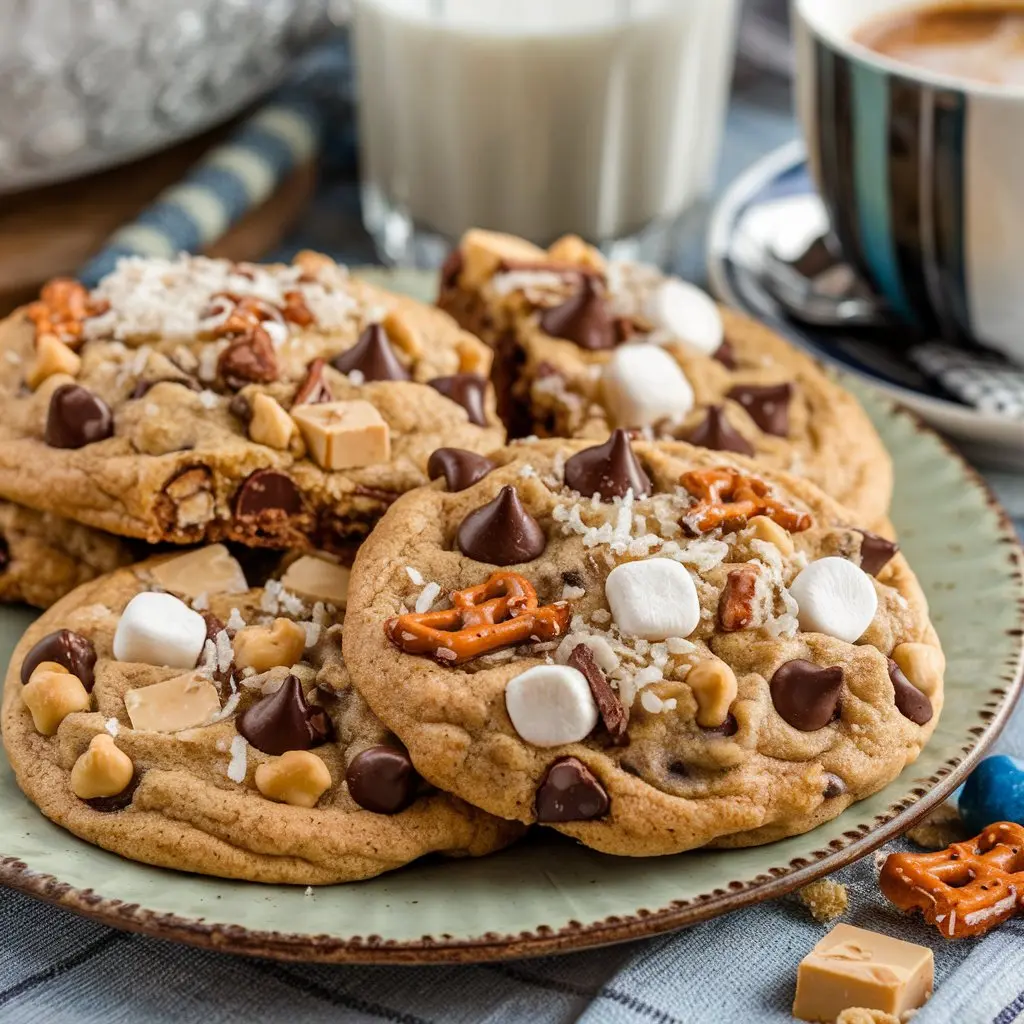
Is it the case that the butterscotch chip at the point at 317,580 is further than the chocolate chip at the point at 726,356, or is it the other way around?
the chocolate chip at the point at 726,356

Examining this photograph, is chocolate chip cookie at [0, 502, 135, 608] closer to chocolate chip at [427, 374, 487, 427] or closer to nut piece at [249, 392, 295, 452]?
nut piece at [249, 392, 295, 452]

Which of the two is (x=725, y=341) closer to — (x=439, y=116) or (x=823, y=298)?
(x=823, y=298)

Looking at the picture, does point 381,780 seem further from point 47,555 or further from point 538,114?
point 538,114

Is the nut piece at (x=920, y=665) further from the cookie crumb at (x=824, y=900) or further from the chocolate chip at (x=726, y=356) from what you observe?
the chocolate chip at (x=726, y=356)

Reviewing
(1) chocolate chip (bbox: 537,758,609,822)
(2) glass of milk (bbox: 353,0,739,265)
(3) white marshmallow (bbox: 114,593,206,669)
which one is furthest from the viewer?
(2) glass of milk (bbox: 353,0,739,265)

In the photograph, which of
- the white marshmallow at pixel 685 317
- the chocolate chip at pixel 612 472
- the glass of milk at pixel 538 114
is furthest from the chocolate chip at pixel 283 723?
the glass of milk at pixel 538 114

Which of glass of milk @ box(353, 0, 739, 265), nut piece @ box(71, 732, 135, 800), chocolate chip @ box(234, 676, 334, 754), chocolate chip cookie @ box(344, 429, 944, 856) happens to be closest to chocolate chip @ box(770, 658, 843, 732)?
chocolate chip cookie @ box(344, 429, 944, 856)

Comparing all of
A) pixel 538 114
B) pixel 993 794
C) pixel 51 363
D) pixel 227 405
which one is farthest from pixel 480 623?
pixel 538 114
